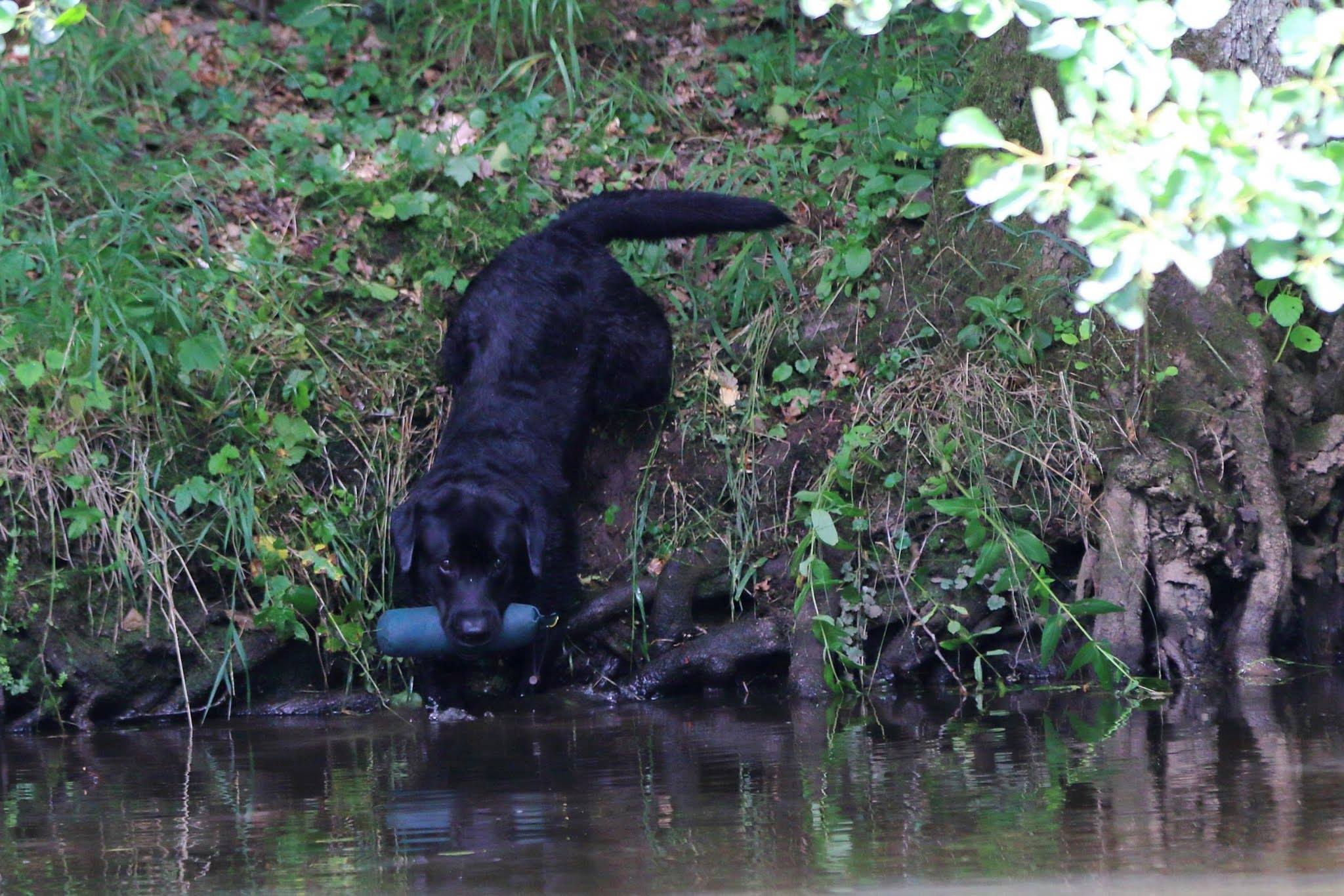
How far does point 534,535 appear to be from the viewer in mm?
4609

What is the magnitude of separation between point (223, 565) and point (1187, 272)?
367 centimetres

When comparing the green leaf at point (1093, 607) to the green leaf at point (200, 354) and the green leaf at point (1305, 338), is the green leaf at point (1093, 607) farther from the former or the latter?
the green leaf at point (200, 354)

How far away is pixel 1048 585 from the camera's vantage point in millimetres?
4273

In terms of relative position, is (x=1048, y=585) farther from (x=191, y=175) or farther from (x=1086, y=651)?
(x=191, y=175)

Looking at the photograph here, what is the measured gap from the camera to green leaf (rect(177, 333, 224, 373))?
4.69m

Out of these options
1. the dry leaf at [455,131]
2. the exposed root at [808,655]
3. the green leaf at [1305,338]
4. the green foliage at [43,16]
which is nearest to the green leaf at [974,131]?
the green foliage at [43,16]

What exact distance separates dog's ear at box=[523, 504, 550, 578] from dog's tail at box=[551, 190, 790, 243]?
4.00 ft

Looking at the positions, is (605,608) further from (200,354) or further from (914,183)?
(914,183)

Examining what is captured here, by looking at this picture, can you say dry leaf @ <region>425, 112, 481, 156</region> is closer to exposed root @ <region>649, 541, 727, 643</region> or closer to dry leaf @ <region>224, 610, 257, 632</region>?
exposed root @ <region>649, 541, 727, 643</region>

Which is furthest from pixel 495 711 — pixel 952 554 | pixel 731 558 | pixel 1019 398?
pixel 1019 398

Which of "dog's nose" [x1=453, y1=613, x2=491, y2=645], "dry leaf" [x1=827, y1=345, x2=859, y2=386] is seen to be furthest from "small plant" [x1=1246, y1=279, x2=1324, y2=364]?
"dog's nose" [x1=453, y1=613, x2=491, y2=645]

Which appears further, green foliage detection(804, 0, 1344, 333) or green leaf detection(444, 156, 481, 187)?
green leaf detection(444, 156, 481, 187)

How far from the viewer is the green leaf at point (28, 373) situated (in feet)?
14.8

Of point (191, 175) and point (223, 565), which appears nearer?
point (223, 565)
